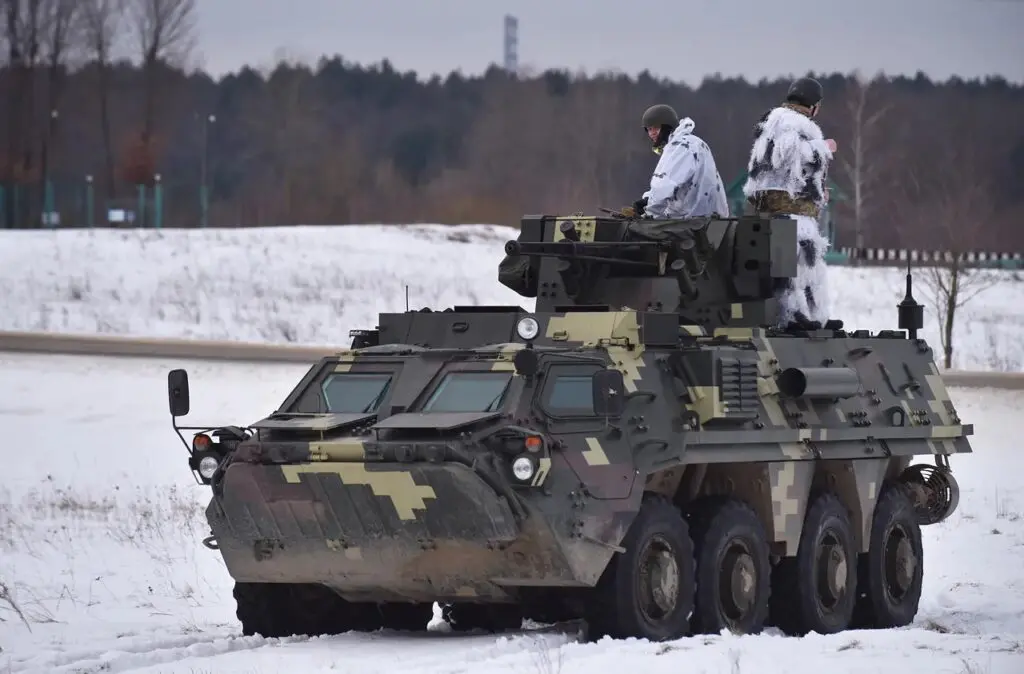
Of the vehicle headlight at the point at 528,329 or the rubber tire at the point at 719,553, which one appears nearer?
the rubber tire at the point at 719,553

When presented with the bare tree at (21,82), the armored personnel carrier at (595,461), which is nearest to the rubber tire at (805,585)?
the armored personnel carrier at (595,461)

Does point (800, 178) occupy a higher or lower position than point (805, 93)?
lower

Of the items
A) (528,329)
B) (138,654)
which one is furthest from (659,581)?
(138,654)

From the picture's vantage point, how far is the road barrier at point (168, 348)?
3303 cm

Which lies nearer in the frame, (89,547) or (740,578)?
(740,578)

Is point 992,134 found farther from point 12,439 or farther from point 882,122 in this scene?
point 12,439

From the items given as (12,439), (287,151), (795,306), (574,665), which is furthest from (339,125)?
(574,665)

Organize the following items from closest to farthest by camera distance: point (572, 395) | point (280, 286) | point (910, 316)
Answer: point (572, 395)
point (910, 316)
point (280, 286)

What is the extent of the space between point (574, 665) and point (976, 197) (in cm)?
4533

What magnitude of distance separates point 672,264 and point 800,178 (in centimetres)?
185

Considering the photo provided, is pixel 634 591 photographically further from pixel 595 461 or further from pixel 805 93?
pixel 805 93

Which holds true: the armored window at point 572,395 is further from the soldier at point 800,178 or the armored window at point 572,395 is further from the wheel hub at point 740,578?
the soldier at point 800,178

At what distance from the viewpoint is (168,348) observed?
34656 mm

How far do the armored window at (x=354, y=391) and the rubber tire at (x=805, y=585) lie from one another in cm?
331
